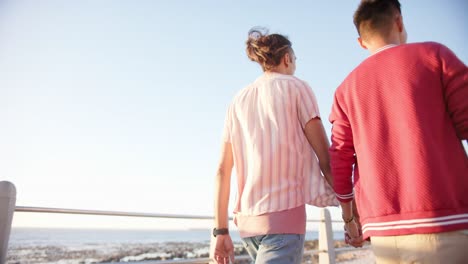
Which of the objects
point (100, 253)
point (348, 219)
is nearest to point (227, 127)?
point (348, 219)

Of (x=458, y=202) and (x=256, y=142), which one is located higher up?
(x=256, y=142)

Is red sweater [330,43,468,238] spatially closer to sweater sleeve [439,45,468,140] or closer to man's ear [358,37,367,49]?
sweater sleeve [439,45,468,140]

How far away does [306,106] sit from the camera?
121 centimetres

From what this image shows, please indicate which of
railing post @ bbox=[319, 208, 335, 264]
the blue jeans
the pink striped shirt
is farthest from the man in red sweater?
railing post @ bbox=[319, 208, 335, 264]

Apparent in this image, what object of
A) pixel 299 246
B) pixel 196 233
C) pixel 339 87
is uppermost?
pixel 339 87

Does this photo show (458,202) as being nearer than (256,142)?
Yes

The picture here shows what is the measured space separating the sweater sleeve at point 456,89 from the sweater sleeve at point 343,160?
1.01ft

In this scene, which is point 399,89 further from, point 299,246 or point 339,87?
point 299,246

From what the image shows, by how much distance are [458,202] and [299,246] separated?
0.49 meters

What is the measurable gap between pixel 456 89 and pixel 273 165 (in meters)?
0.60

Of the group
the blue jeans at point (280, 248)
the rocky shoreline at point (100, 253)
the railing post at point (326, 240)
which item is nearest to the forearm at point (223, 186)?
the blue jeans at point (280, 248)

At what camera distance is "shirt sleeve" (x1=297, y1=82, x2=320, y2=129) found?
1.20 meters

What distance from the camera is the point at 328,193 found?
3.82ft

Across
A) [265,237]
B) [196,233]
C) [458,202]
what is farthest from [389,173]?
[196,233]
